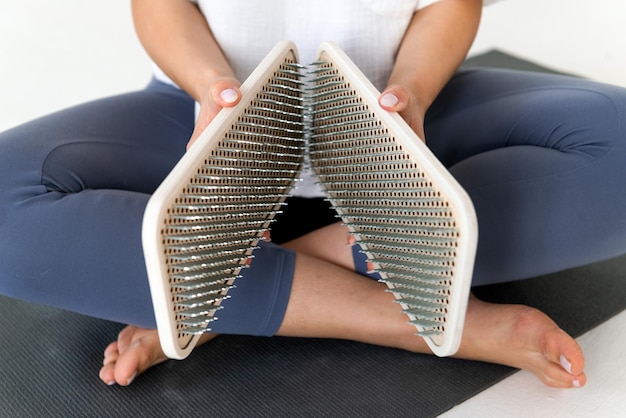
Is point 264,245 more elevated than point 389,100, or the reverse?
point 389,100

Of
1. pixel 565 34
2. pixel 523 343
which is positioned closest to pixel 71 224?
pixel 523 343

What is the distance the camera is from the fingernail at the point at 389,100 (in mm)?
741

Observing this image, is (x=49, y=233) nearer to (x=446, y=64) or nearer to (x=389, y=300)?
(x=389, y=300)

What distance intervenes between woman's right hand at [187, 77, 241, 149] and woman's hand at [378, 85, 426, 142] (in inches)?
5.4

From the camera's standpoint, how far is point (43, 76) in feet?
6.45

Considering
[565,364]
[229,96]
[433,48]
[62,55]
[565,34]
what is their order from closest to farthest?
[229,96] → [565,364] → [433,48] → [62,55] → [565,34]

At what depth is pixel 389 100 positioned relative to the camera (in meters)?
0.75

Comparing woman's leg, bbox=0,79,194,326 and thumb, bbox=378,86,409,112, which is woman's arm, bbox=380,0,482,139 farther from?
woman's leg, bbox=0,79,194,326

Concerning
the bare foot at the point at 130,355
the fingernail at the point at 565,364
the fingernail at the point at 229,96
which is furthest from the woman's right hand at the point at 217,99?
the fingernail at the point at 565,364

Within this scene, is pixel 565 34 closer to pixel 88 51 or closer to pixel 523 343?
pixel 88 51

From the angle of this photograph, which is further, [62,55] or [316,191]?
[62,55]

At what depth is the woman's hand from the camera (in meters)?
0.74

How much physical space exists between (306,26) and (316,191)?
0.22m

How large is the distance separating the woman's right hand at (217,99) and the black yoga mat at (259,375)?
1.04 ft
